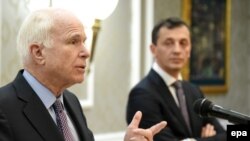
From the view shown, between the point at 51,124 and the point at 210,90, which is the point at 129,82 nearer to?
the point at 210,90

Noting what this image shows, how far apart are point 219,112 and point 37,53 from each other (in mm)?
735

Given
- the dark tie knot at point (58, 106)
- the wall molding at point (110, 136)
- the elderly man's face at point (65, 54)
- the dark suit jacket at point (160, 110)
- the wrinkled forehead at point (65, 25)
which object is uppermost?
the wrinkled forehead at point (65, 25)

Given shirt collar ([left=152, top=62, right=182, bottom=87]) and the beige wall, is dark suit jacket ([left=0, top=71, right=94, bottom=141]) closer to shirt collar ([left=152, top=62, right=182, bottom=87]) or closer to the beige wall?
Result: shirt collar ([left=152, top=62, right=182, bottom=87])

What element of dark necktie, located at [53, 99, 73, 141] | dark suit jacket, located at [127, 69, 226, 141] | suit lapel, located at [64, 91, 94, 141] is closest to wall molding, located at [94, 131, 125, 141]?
dark suit jacket, located at [127, 69, 226, 141]

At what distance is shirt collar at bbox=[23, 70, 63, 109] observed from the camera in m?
1.70

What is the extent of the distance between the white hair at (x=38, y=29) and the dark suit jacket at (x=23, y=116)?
145 millimetres

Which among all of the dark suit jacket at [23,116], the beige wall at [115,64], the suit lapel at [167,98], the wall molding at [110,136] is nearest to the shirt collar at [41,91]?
the dark suit jacket at [23,116]

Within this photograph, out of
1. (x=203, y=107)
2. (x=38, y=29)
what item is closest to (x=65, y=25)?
(x=38, y=29)

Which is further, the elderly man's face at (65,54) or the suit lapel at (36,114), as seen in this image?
the elderly man's face at (65,54)

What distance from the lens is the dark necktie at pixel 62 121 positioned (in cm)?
170

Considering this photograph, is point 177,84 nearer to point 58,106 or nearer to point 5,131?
point 58,106

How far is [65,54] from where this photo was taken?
1.71 metres

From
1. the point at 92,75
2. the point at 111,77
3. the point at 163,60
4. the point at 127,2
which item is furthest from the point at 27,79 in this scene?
the point at 127,2

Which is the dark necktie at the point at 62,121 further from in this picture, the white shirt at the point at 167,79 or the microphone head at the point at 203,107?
the white shirt at the point at 167,79
